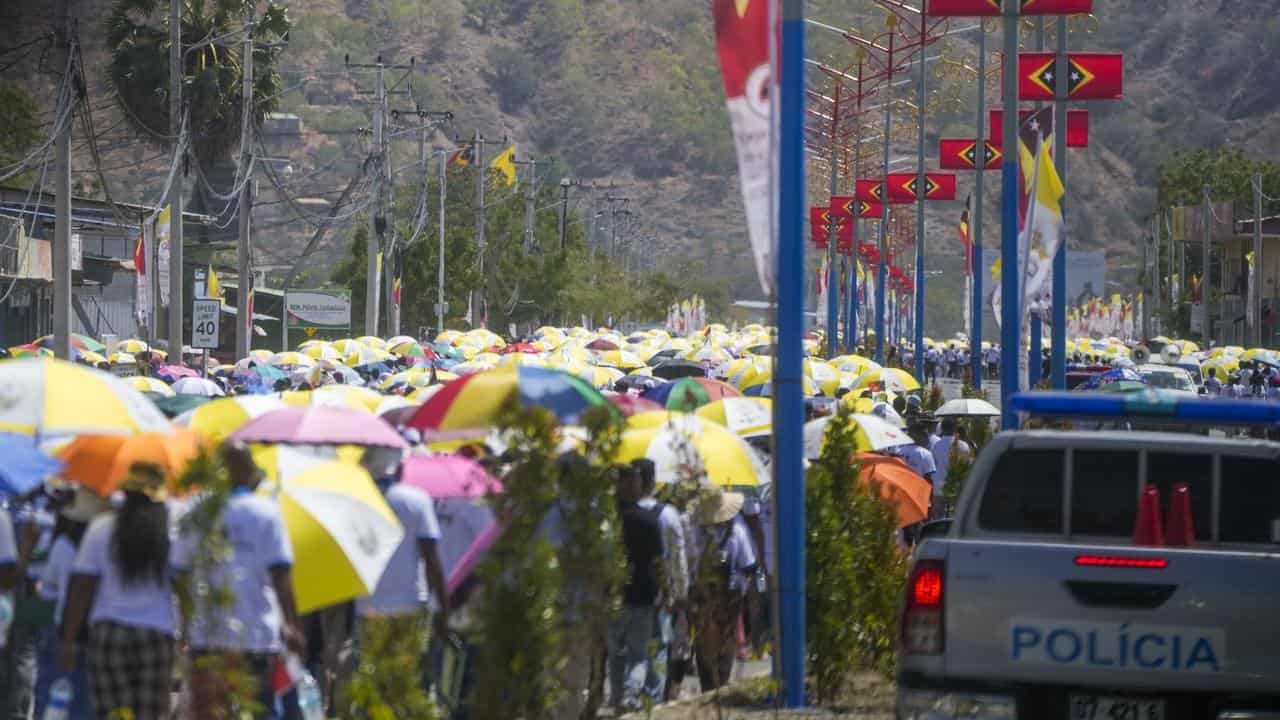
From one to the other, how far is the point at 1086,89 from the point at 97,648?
16419 mm

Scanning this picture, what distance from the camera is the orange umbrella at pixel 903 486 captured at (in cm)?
1484

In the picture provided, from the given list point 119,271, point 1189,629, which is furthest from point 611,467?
point 119,271

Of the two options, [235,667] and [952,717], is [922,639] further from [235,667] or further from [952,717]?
[235,667]

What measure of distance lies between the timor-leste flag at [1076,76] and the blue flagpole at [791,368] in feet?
37.6

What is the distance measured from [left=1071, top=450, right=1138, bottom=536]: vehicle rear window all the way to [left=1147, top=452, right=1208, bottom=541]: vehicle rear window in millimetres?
108

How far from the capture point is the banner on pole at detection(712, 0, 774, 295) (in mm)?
10133

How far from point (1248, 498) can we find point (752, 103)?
3.16 m

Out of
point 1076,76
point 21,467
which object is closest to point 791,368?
point 21,467

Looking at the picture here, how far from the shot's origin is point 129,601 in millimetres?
8055

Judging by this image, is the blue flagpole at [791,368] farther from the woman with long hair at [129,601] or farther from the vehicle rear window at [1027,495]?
the woman with long hair at [129,601]

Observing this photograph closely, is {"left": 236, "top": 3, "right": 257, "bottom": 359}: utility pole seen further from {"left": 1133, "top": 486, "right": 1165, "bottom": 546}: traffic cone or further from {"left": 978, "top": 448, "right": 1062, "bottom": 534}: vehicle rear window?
{"left": 1133, "top": 486, "right": 1165, "bottom": 546}: traffic cone

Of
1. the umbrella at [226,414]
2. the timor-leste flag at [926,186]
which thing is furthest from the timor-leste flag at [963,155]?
the umbrella at [226,414]

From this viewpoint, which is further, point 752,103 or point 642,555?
point 642,555

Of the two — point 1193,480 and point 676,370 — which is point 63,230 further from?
point 1193,480
